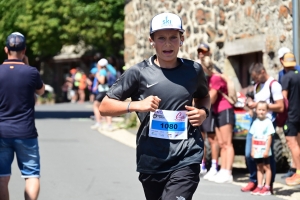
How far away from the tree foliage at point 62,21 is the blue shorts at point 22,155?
15.7 metres

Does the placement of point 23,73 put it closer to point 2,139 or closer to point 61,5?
point 2,139

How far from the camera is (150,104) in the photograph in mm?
5770

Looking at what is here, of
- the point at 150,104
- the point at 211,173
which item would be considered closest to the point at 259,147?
the point at 211,173

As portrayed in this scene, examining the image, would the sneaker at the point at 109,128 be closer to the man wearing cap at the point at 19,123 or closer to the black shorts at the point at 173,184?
the man wearing cap at the point at 19,123

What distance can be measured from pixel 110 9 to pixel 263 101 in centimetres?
1526

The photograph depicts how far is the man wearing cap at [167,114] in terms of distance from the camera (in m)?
5.98

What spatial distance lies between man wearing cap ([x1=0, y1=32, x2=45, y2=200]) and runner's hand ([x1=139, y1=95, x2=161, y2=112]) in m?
2.30

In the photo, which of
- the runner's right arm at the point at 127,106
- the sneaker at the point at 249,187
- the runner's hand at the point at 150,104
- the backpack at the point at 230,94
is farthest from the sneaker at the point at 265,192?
the runner's hand at the point at 150,104

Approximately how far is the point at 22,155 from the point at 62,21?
20.0 meters

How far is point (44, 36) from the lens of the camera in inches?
1061

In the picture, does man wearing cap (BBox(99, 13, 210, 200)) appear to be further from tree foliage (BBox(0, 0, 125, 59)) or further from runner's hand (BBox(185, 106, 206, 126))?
tree foliage (BBox(0, 0, 125, 59))

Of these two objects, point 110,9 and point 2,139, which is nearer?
point 2,139

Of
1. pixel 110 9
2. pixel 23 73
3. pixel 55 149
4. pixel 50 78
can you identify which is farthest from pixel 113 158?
pixel 50 78

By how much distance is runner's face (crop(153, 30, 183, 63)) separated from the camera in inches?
236
